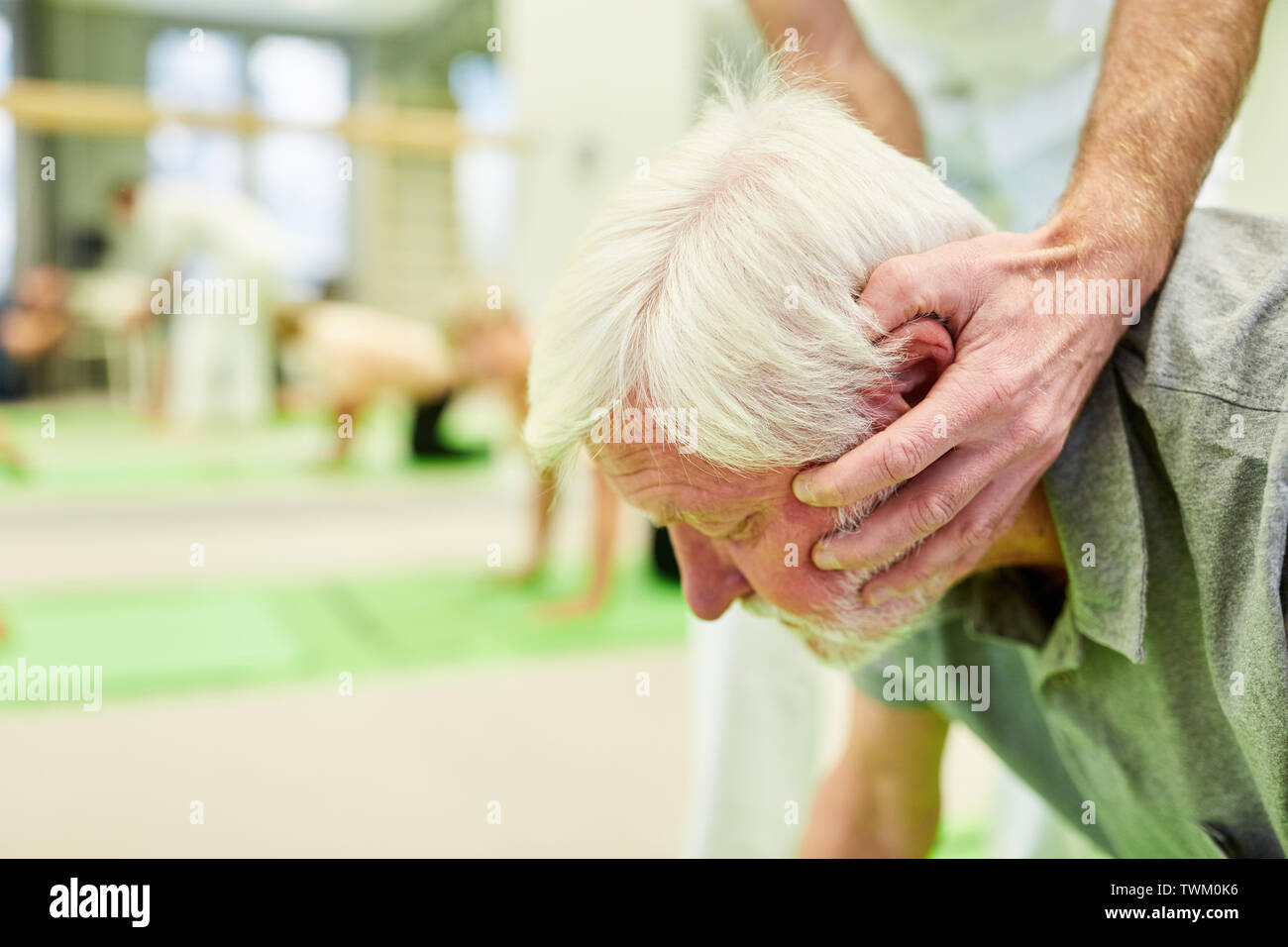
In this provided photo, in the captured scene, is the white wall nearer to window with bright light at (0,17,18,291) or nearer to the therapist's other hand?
window with bright light at (0,17,18,291)

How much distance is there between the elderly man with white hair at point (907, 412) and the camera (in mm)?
576

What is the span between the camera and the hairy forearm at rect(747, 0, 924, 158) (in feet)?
3.03

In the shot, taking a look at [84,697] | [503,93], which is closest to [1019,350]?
[84,697]

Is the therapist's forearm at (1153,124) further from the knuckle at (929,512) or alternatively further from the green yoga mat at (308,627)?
the green yoga mat at (308,627)

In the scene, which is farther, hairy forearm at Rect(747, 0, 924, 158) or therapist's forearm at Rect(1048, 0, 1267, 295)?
hairy forearm at Rect(747, 0, 924, 158)

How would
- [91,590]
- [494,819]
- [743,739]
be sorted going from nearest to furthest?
[743,739], [494,819], [91,590]

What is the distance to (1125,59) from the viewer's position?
72 cm

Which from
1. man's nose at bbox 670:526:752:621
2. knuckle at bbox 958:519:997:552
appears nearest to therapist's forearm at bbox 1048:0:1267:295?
knuckle at bbox 958:519:997:552

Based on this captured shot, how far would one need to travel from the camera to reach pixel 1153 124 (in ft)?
2.22

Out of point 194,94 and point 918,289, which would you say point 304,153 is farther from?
point 918,289

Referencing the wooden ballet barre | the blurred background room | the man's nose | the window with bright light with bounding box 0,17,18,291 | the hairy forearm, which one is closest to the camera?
the man's nose

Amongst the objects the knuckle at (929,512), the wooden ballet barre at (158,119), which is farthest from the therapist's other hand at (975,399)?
the wooden ballet barre at (158,119)

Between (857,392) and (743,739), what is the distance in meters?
0.73

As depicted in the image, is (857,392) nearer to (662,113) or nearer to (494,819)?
(494,819)
